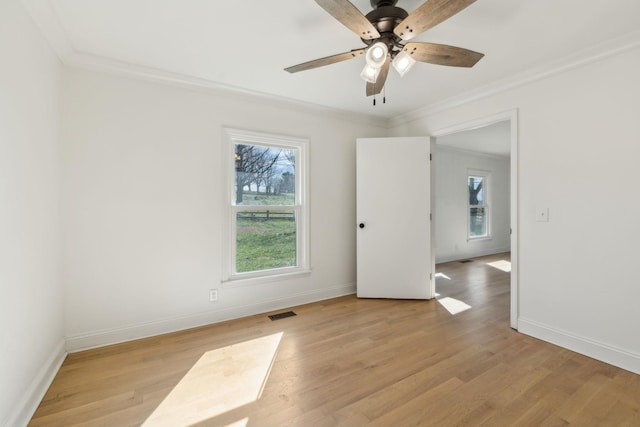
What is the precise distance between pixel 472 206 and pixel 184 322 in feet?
19.8

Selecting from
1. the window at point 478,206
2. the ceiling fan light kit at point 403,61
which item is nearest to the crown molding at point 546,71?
the ceiling fan light kit at point 403,61

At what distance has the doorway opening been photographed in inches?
190

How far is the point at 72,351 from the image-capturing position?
88.6 inches

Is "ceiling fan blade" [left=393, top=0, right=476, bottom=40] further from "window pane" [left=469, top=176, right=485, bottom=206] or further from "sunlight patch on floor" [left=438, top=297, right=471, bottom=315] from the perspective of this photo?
"window pane" [left=469, top=176, right=485, bottom=206]

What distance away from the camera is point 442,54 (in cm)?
170

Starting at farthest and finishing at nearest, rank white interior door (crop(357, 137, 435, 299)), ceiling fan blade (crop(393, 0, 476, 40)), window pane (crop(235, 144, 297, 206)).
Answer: white interior door (crop(357, 137, 435, 299))
window pane (crop(235, 144, 297, 206))
ceiling fan blade (crop(393, 0, 476, 40))

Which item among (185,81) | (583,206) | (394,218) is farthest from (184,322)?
(583,206)

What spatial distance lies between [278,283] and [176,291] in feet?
3.39

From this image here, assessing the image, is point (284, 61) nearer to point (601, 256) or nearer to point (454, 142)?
point (601, 256)

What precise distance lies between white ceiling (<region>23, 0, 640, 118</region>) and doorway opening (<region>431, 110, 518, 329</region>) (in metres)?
2.22

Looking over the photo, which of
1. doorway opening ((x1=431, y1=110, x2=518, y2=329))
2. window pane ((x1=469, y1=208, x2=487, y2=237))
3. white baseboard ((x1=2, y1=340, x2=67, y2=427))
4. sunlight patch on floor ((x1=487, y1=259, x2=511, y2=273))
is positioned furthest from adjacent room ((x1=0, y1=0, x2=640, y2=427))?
window pane ((x1=469, y1=208, x2=487, y2=237))

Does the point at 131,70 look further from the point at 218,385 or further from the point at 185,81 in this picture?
the point at 218,385

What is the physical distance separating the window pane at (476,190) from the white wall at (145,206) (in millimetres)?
4892

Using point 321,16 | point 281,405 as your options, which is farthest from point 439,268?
point 321,16
